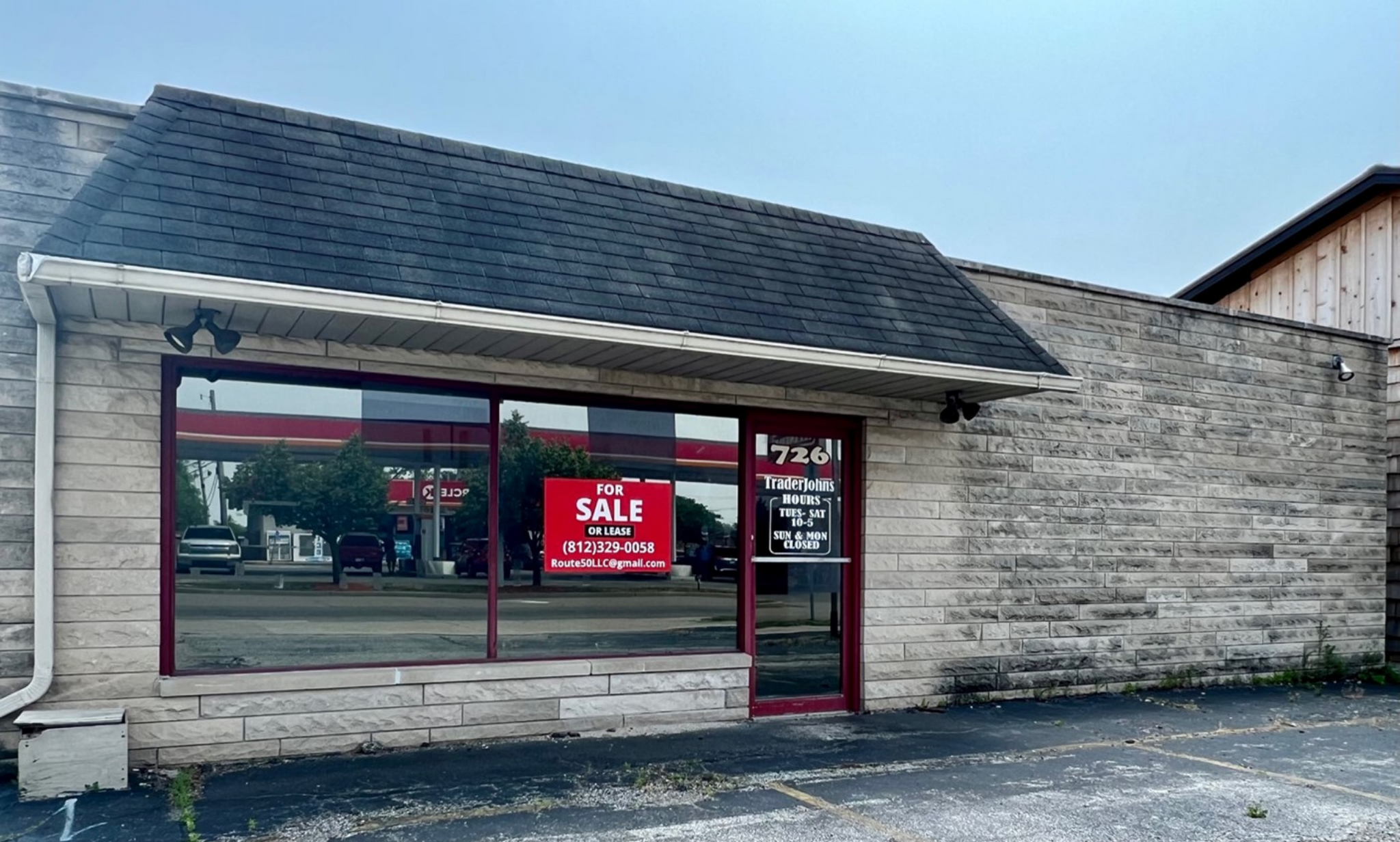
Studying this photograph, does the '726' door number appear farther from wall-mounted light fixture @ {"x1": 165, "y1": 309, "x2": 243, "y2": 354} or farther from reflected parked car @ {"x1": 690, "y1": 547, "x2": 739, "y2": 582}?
wall-mounted light fixture @ {"x1": 165, "y1": 309, "x2": 243, "y2": 354}

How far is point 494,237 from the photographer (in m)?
7.34

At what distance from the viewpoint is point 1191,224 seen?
140 ft

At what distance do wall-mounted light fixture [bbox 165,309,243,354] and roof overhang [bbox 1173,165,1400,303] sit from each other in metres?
13.5

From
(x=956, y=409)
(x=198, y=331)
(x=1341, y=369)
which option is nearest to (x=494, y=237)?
(x=198, y=331)

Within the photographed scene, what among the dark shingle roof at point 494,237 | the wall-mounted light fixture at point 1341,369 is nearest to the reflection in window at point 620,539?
the dark shingle roof at point 494,237

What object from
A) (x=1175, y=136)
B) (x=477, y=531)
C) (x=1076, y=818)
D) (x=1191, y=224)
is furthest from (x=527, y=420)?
(x=1191, y=224)

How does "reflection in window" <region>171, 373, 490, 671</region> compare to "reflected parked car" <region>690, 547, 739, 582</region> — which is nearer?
"reflection in window" <region>171, 373, 490, 671</region>

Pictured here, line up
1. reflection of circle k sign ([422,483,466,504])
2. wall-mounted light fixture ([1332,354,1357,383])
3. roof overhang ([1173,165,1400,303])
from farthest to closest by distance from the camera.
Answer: roof overhang ([1173,165,1400,303]) → wall-mounted light fixture ([1332,354,1357,383]) → reflection of circle k sign ([422,483,466,504])

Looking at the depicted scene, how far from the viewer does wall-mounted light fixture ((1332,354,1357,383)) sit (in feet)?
39.4

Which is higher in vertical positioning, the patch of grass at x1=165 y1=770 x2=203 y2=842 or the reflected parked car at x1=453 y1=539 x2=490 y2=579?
the reflected parked car at x1=453 y1=539 x2=490 y2=579

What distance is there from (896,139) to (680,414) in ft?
133

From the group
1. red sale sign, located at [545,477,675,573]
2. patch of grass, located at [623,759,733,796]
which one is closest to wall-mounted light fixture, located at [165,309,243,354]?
red sale sign, located at [545,477,675,573]

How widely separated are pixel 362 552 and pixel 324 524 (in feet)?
1.03

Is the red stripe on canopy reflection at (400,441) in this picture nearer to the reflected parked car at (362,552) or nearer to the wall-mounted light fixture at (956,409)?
the reflected parked car at (362,552)
